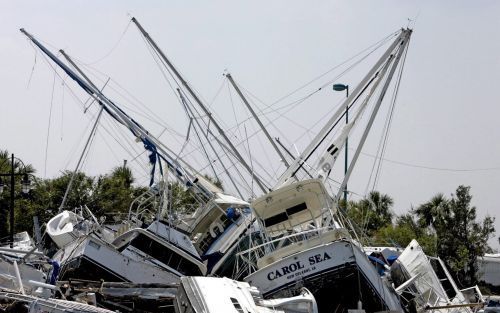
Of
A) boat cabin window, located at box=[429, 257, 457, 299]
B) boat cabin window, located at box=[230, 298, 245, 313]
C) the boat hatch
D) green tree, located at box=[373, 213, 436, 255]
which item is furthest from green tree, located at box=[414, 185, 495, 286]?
boat cabin window, located at box=[230, 298, 245, 313]

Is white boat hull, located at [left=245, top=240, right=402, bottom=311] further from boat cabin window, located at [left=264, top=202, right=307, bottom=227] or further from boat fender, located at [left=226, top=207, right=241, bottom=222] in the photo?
boat fender, located at [left=226, top=207, right=241, bottom=222]

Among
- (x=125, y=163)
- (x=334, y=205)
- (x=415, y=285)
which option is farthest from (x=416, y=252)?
(x=125, y=163)

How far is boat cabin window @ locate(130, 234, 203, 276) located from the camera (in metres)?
32.8

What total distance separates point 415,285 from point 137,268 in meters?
8.72

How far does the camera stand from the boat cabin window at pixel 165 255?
107 ft

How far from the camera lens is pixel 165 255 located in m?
33.1

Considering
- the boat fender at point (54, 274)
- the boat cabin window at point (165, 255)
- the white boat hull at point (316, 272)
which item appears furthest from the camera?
the boat cabin window at point (165, 255)

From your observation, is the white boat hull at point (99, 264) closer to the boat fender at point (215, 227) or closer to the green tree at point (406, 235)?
the boat fender at point (215, 227)

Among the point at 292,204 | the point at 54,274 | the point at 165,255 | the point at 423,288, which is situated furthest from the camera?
the point at 423,288

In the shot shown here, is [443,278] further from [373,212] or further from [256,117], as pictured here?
[373,212]

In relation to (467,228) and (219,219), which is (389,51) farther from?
(467,228)

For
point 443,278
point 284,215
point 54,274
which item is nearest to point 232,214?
point 284,215

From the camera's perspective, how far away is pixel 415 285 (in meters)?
33.1

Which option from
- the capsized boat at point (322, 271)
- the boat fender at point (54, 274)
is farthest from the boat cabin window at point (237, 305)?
the boat fender at point (54, 274)
